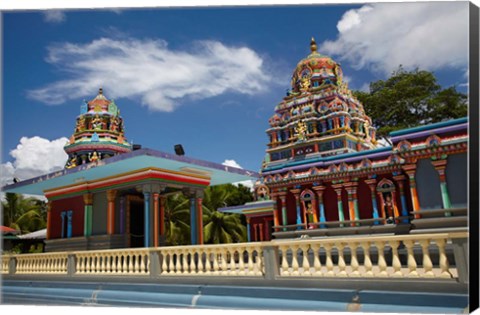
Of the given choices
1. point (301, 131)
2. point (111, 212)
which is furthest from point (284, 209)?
point (111, 212)

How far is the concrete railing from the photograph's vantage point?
16.1ft

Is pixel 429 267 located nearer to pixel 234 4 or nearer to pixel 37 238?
pixel 234 4

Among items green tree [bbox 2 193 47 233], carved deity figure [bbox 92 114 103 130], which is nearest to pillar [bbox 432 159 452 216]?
carved deity figure [bbox 92 114 103 130]

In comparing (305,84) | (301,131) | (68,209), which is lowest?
(68,209)

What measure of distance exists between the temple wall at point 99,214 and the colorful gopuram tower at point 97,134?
8.76 ft

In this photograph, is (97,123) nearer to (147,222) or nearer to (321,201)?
(147,222)

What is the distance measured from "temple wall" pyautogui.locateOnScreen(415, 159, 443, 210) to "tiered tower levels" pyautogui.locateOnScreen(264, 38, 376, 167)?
6.61 metres

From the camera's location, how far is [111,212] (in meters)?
12.5

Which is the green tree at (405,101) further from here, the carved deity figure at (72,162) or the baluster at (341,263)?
the baluster at (341,263)

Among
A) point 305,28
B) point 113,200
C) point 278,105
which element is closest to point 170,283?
point 305,28

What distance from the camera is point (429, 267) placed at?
16.0ft

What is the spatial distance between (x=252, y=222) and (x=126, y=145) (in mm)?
8214

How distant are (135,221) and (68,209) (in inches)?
96.0

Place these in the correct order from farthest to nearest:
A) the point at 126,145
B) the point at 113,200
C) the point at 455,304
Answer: the point at 126,145, the point at 113,200, the point at 455,304
